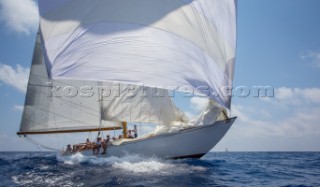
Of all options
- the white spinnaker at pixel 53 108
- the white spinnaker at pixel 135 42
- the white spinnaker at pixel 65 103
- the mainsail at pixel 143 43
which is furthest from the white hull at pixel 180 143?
the white spinnaker at pixel 135 42

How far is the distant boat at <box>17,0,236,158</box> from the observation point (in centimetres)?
793

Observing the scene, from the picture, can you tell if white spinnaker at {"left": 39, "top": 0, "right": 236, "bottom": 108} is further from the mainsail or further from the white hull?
the white hull

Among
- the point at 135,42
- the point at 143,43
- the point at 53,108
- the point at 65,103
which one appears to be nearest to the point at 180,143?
the point at 143,43

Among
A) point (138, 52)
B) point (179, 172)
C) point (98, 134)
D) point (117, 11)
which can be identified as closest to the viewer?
point (138, 52)

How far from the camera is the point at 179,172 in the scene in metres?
11.5

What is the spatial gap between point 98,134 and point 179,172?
29.6ft

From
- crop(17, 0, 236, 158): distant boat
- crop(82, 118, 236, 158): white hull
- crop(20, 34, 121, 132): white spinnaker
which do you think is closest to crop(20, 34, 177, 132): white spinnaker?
crop(20, 34, 121, 132): white spinnaker

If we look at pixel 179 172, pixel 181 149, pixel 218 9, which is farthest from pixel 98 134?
pixel 218 9

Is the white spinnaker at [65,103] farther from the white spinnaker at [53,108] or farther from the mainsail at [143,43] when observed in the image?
the mainsail at [143,43]

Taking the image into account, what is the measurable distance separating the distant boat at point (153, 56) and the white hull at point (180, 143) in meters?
0.06

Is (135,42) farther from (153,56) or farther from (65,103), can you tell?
(65,103)

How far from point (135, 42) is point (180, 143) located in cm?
820

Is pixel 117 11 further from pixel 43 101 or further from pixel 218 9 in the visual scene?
pixel 43 101

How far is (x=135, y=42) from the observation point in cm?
877
